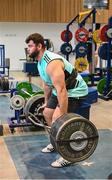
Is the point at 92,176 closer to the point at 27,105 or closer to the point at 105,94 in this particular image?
the point at 27,105

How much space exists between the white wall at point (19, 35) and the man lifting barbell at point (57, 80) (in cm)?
920

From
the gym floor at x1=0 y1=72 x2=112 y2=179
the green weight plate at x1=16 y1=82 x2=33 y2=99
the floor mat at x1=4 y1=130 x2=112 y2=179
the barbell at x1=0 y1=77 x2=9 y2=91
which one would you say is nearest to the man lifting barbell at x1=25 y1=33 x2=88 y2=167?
the floor mat at x1=4 y1=130 x2=112 y2=179

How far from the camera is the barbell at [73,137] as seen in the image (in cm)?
276

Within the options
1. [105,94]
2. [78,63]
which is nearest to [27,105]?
[105,94]

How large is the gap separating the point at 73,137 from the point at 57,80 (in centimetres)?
52

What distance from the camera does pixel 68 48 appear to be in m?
9.34

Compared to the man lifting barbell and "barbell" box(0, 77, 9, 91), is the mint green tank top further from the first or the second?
"barbell" box(0, 77, 9, 91)

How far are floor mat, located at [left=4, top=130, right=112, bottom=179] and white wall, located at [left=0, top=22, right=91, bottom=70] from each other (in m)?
8.41

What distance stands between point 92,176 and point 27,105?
1.51 m

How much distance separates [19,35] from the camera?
40.4ft

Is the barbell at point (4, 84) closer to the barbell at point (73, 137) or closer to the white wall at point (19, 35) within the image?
the barbell at point (73, 137)

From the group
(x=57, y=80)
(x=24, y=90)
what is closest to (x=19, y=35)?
(x=24, y=90)

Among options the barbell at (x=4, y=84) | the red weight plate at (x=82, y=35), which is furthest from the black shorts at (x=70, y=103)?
the red weight plate at (x=82, y=35)

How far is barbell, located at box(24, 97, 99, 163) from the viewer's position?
9.07ft
